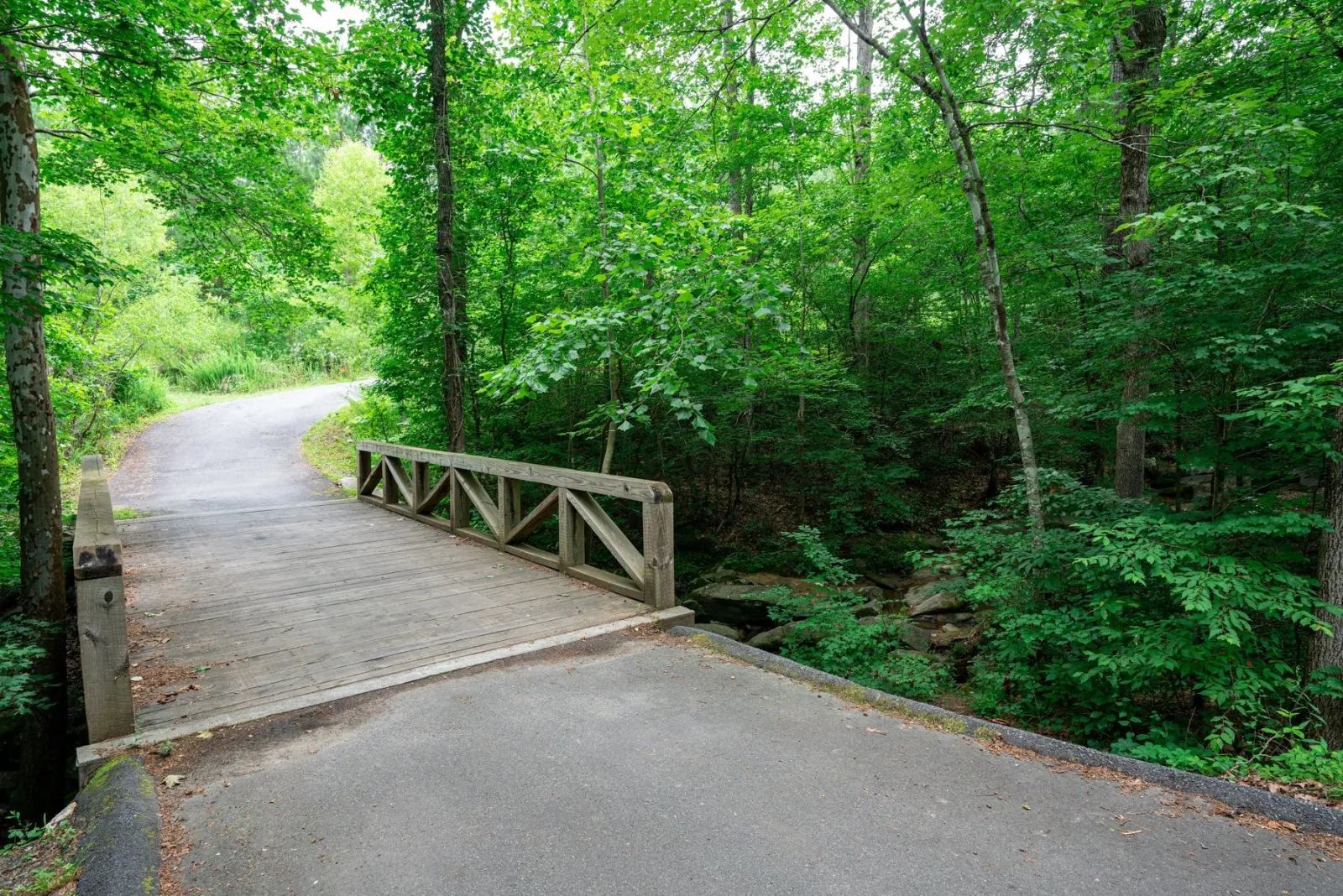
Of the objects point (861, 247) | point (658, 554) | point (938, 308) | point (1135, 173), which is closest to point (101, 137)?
point (658, 554)

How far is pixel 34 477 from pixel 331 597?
273cm

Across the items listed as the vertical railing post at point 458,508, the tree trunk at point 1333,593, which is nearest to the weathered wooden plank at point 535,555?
the vertical railing post at point 458,508

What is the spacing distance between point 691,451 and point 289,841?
332 inches

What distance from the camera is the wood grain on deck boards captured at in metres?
3.74

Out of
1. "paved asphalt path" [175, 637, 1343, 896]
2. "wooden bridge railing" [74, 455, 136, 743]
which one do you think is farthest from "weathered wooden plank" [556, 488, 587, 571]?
"wooden bridge railing" [74, 455, 136, 743]

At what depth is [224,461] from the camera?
45.8 feet

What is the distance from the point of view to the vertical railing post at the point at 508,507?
6398mm

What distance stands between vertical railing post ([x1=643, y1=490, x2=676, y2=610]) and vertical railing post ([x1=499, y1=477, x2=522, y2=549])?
2.12 meters

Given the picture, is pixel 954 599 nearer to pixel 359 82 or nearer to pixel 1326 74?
pixel 1326 74

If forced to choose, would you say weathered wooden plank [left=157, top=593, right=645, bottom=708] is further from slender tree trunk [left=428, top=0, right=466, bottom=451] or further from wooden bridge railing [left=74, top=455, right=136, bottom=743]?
→ slender tree trunk [left=428, top=0, right=466, bottom=451]

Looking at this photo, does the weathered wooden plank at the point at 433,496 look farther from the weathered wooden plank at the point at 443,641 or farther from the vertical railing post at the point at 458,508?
the weathered wooden plank at the point at 443,641

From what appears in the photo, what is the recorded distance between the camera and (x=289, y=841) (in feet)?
7.41

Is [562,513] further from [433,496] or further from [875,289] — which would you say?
[875,289]

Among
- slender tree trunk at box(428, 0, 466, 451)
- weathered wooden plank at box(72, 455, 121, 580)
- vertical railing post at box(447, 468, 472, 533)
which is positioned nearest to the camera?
weathered wooden plank at box(72, 455, 121, 580)
